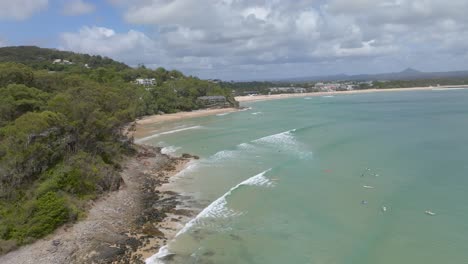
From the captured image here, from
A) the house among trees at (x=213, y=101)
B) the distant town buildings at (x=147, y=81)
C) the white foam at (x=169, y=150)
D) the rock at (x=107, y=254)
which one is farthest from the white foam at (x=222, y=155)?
the distant town buildings at (x=147, y=81)

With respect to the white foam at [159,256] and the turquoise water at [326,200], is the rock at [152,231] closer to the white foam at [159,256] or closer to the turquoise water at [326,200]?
the turquoise water at [326,200]

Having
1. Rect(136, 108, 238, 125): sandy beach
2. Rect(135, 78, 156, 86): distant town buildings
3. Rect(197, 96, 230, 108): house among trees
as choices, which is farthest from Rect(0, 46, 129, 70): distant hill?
Rect(136, 108, 238, 125): sandy beach

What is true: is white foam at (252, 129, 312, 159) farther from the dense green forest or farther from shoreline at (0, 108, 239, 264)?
the dense green forest

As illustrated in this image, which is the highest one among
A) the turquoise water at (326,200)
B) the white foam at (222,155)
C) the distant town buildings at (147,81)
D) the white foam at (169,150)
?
the distant town buildings at (147,81)

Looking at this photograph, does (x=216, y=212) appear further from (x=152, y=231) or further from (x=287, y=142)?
(x=287, y=142)

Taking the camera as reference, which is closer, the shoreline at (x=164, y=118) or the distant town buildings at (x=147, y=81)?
the shoreline at (x=164, y=118)

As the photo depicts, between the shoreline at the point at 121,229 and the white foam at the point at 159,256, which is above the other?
the shoreline at the point at 121,229
